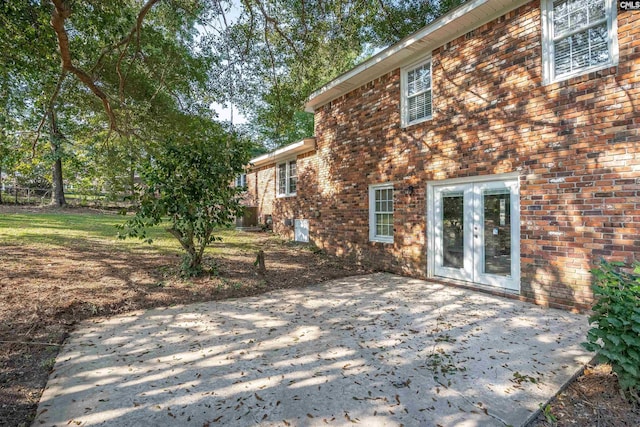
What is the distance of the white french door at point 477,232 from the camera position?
18.1 feet

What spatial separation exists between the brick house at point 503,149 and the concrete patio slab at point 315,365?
1.08 metres

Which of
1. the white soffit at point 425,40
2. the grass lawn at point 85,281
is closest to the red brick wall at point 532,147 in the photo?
the white soffit at point 425,40

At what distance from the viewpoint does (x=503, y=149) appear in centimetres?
551

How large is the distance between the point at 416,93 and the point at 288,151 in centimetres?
617

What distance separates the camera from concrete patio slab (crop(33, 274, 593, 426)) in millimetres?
2453

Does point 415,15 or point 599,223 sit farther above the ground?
point 415,15

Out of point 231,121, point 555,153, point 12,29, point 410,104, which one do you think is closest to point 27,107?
point 12,29

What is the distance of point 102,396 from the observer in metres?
2.64

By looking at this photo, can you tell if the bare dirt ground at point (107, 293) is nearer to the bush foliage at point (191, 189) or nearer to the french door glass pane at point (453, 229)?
the bush foliage at point (191, 189)

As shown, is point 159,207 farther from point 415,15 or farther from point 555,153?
point 415,15

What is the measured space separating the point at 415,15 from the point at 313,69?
4.33 m

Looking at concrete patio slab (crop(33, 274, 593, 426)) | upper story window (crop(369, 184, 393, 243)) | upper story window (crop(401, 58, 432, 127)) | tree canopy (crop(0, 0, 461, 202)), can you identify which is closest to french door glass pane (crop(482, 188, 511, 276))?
concrete patio slab (crop(33, 274, 593, 426))

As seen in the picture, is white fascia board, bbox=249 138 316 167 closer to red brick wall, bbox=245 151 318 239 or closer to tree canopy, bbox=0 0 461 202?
red brick wall, bbox=245 151 318 239

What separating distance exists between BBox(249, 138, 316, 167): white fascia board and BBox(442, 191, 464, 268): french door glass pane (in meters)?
5.62
